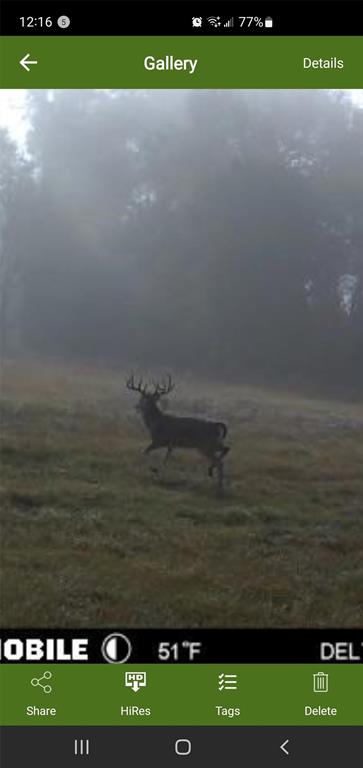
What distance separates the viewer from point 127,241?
4516 cm

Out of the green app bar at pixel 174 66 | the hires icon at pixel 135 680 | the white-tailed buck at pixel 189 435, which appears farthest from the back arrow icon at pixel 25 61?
the white-tailed buck at pixel 189 435

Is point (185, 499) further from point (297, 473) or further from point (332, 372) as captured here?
point (332, 372)

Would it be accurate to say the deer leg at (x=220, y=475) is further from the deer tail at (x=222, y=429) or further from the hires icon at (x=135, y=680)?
the hires icon at (x=135, y=680)

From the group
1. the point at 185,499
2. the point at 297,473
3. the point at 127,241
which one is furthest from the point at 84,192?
the point at 185,499

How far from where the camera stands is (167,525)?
1256cm

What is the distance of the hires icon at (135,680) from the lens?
4.51m

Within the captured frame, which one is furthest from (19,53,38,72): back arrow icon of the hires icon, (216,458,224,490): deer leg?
(216,458,224,490): deer leg

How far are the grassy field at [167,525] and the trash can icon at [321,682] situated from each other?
3.25 metres

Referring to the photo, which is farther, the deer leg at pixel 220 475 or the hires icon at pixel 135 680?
the deer leg at pixel 220 475

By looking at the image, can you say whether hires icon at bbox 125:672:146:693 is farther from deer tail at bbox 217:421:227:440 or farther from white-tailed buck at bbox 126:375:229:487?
deer tail at bbox 217:421:227:440
